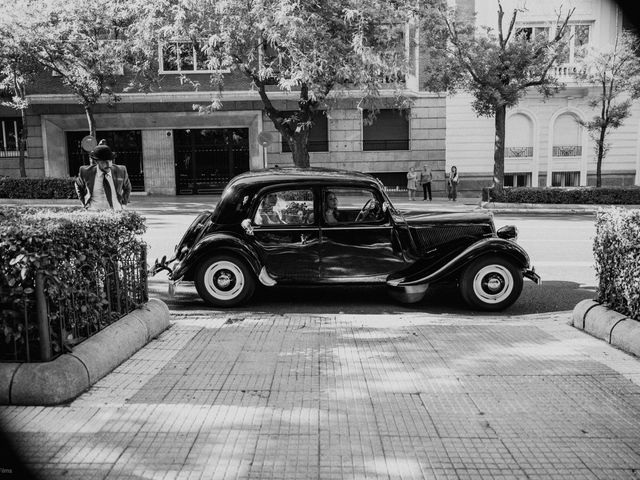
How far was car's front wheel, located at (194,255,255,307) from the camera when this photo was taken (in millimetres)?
7824

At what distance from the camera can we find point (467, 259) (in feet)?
24.7

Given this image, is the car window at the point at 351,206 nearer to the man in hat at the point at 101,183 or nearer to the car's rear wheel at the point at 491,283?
the car's rear wheel at the point at 491,283

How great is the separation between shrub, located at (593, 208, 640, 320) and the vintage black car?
151 centimetres

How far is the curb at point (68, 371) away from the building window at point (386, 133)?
25079mm

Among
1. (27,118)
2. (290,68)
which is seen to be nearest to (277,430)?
(290,68)

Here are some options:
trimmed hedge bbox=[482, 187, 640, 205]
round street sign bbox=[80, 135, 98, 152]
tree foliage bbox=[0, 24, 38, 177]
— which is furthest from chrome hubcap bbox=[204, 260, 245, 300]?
tree foliage bbox=[0, 24, 38, 177]

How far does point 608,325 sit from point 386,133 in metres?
24.7

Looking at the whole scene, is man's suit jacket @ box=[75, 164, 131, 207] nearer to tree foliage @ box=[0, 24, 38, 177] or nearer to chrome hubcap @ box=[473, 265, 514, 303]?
chrome hubcap @ box=[473, 265, 514, 303]

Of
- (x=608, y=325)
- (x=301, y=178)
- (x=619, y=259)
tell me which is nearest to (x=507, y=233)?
(x=619, y=259)

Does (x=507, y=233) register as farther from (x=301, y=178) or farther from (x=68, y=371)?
(x=68, y=371)

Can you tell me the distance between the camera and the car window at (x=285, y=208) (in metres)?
7.91

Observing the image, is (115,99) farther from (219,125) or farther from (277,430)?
(277,430)

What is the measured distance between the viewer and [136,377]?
478 cm

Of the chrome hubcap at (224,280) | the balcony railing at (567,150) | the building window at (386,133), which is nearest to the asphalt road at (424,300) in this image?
the chrome hubcap at (224,280)
